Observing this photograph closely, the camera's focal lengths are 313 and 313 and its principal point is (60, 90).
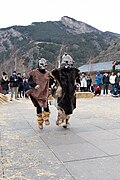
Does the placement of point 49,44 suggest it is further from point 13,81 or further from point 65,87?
point 65,87

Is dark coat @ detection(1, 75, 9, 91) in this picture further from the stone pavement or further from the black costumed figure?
the black costumed figure

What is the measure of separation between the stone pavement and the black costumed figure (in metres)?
0.35

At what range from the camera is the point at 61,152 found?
5.13m

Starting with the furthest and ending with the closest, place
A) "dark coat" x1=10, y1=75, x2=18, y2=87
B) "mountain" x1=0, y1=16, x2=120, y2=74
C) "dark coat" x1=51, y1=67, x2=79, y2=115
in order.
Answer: "mountain" x1=0, y1=16, x2=120, y2=74
"dark coat" x1=10, y1=75, x2=18, y2=87
"dark coat" x1=51, y1=67, x2=79, y2=115

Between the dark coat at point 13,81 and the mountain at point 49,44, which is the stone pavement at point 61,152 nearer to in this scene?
the dark coat at point 13,81

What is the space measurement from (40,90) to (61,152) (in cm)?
271

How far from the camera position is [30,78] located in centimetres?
753

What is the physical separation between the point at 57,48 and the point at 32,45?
21.5ft

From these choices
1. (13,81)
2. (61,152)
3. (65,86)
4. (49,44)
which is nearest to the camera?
(61,152)

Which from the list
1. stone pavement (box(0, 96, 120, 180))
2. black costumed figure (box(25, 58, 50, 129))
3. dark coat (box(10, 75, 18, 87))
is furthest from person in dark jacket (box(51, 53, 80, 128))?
dark coat (box(10, 75, 18, 87))

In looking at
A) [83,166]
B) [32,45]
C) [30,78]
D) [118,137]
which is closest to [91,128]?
[118,137]

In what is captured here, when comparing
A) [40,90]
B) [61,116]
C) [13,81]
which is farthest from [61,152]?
[13,81]

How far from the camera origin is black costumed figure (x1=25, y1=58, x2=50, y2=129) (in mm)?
7516

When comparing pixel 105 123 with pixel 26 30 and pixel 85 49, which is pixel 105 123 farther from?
pixel 26 30
